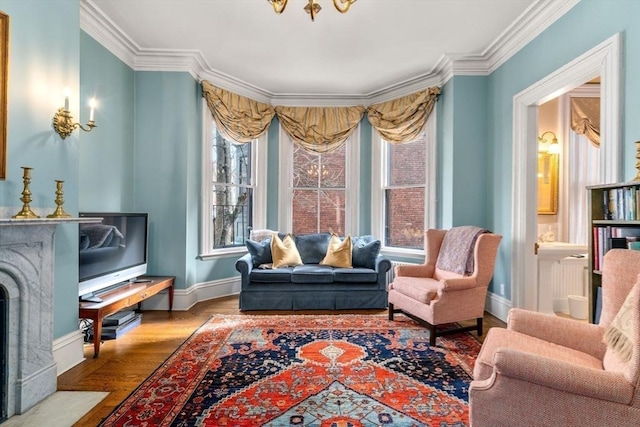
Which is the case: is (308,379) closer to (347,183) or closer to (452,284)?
(452,284)

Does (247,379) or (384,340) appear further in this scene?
(384,340)

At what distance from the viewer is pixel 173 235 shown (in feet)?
12.9

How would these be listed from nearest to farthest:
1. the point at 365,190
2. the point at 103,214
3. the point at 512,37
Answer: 1. the point at 103,214
2. the point at 512,37
3. the point at 365,190

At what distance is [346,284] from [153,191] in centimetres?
247

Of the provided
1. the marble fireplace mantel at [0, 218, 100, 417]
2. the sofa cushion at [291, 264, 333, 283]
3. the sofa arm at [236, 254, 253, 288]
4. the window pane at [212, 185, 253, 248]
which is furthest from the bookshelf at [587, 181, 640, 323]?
the window pane at [212, 185, 253, 248]

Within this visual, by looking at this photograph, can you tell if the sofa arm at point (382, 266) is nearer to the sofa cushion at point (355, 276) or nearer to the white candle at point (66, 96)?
the sofa cushion at point (355, 276)

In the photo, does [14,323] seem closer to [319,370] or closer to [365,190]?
[319,370]

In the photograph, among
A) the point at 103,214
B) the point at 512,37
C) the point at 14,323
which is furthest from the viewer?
the point at 512,37

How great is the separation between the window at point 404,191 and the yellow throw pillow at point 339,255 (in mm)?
821

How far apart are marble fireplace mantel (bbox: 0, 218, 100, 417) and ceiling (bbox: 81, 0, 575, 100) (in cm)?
215

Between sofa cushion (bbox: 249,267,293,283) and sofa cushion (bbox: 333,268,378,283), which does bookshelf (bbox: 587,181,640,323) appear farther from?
sofa cushion (bbox: 249,267,293,283)

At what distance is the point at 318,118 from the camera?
4957 mm

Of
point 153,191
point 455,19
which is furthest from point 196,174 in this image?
point 455,19

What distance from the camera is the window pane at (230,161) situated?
14.9 feet
